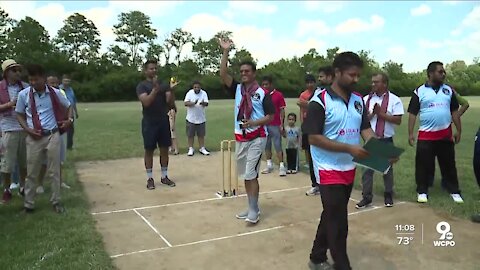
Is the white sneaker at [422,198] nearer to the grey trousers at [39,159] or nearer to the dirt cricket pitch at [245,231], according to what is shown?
the dirt cricket pitch at [245,231]

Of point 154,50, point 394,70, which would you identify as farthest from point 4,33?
point 394,70

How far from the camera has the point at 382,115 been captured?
6379mm

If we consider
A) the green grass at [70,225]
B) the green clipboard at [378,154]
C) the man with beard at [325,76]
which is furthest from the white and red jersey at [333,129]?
the man with beard at [325,76]

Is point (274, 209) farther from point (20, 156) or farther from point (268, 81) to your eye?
point (20, 156)

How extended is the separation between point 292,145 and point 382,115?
290 cm

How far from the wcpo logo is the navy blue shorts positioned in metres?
4.42

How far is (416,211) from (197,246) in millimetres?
3074

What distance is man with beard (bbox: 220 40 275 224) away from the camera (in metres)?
5.77

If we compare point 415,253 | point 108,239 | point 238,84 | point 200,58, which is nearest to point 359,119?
point 415,253

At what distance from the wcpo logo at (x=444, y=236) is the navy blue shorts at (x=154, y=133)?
4.42 metres

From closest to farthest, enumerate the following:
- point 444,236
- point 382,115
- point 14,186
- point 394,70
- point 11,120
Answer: point 444,236
point 382,115
point 11,120
point 14,186
point 394,70

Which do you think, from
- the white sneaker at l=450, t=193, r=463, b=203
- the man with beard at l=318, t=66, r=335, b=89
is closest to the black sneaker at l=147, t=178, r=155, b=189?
the man with beard at l=318, t=66, r=335, b=89

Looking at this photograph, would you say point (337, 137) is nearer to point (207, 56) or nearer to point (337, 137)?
point (337, 137)

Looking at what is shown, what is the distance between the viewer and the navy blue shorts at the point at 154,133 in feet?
25.6
